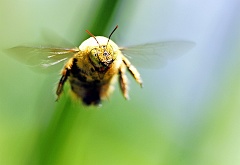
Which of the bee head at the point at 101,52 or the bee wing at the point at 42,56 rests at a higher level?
the bee head at the point at 101,52

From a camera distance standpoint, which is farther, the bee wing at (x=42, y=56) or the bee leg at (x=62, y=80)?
the bee leg at (x=62, y=80)

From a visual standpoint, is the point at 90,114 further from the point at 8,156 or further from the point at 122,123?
the point at 8,156

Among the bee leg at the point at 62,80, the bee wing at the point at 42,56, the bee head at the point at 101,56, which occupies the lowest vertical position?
the bee leg at the point at 62,80

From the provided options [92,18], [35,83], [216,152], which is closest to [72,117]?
[92,18]
